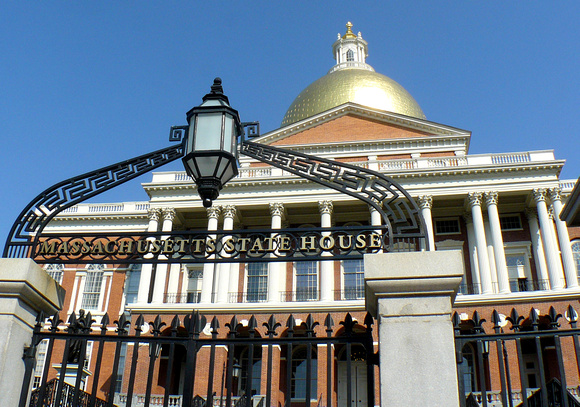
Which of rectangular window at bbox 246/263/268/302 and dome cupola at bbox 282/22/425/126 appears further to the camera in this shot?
dome cupola at bbox 282/22/425/126

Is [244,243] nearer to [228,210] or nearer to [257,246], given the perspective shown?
[257,246]

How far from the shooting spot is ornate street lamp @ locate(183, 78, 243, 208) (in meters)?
4.95

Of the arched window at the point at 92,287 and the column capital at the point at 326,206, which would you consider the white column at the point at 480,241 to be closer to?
the column capital at the point at 326,206

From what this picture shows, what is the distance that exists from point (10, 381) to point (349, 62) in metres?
56.7

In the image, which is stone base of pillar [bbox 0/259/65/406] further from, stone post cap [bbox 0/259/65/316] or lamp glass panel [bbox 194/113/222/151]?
lamp glass panel [bbox 194/113/222/151]

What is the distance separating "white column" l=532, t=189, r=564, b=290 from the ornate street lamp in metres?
31.2

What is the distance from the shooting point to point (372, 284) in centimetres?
420

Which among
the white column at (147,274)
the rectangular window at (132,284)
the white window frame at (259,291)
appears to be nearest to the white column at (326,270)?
the white window frame at (259,291)

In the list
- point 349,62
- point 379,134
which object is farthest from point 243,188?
point 349,62

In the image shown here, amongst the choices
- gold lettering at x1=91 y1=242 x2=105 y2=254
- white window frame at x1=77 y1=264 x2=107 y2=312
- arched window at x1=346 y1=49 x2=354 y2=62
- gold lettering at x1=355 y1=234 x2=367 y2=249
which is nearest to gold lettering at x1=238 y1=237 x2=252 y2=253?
gold lettering at x1=355 y1=234 x2=367 y2=249

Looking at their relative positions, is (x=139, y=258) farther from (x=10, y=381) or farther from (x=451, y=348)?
(x=451, y=348)

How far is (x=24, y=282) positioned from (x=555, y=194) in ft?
113

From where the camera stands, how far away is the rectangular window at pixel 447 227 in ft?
125

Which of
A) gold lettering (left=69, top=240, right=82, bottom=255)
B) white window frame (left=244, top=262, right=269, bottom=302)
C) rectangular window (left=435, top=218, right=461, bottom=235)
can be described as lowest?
gold lettering (left=69, top=240, right=82, bottom=255)
